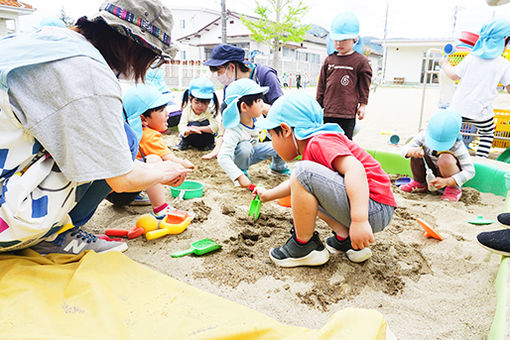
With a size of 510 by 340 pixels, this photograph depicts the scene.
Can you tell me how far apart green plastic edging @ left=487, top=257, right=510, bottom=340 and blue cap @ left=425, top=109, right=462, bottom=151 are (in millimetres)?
1200

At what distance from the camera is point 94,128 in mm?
1115

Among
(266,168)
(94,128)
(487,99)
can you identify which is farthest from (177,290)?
(487,99)

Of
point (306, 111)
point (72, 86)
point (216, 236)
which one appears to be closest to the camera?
point (72, 86)

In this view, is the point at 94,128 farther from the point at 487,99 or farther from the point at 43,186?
the point at 487,99

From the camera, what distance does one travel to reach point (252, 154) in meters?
3.04

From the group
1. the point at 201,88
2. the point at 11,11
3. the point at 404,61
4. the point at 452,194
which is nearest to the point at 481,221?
the point at 452,194

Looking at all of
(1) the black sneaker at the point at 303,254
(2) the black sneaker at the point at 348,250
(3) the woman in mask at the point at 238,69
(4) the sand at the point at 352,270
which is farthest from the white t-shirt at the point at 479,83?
(1) the black sneaker at the point at 303,254

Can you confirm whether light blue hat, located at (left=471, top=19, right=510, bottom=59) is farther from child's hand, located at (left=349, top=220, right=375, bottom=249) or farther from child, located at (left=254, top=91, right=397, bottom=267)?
child's hand, located at (left=349, top=220, right=375, bottom=249)

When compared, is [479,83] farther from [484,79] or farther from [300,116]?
[300,116]

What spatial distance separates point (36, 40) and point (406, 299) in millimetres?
1638

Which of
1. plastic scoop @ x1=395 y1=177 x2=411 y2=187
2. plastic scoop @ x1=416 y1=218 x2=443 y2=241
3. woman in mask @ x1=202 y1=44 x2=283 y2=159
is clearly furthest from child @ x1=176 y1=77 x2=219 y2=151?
plastic scoop @ x1=416 y1=218 x2=443 y2=241

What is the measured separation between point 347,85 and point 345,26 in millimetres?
516

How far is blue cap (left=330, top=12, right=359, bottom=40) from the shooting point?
313cm

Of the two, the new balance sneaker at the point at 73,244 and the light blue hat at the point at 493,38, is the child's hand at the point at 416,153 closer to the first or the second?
the light blue hat at the point at 493,38
